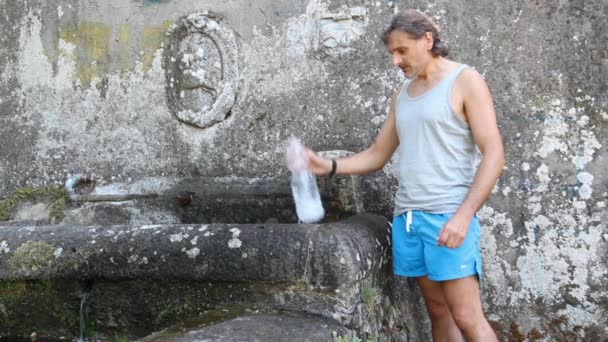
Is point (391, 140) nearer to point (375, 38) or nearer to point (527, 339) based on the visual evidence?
point (375, 38)

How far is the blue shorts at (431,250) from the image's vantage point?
8.61 feet

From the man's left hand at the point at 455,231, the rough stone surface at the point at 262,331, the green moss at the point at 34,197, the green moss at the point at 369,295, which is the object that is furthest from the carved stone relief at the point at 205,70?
the man's left hand at the point at 455,231

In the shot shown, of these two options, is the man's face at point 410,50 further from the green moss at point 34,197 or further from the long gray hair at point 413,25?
the green moss at point 34,197

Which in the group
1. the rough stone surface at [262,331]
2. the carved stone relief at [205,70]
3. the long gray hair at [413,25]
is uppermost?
the long gray hair at [413,25]

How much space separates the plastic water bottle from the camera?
2990mm

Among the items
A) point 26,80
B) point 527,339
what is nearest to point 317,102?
point 527,339

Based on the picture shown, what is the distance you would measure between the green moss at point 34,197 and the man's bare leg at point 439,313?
6.63 feet

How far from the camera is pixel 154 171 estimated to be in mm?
3850

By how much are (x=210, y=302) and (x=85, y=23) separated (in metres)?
1.95

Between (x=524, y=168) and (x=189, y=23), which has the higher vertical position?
(x=189, y=23)

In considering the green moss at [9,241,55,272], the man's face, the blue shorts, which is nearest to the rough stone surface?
the blue shorts

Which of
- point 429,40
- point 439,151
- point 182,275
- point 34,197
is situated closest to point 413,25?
point 429,40

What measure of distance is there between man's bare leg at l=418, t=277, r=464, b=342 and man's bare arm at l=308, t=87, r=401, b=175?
1.64ft

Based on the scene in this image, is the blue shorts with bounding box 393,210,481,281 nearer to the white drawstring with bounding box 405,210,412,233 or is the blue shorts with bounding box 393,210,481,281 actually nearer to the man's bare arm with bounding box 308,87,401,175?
the white drawstring with bounding box 405,210,412,233
